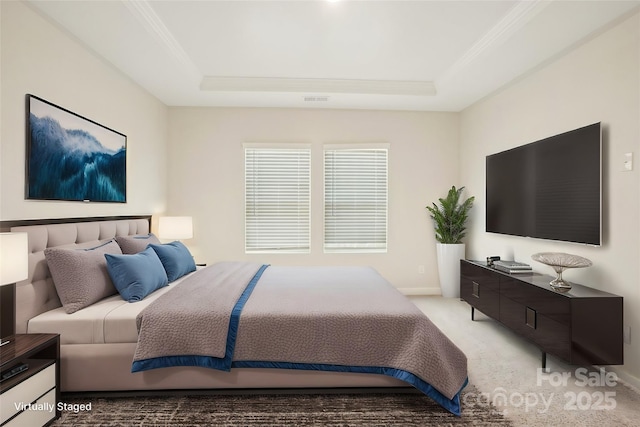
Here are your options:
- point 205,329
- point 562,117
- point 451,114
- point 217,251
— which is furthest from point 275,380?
point 451,114

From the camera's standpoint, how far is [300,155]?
481 cm

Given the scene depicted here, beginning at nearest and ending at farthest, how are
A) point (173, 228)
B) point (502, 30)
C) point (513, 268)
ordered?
point (502, 30)
point (513, 268)
point (173, 228)

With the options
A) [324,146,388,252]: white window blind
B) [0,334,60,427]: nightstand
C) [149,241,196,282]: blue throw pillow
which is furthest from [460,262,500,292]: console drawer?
[0,334,60,427]: nightstand

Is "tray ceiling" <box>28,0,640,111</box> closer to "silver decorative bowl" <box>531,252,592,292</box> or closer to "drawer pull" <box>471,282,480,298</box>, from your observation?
"silver decorative bowl" <box>531,252,592,292</box>

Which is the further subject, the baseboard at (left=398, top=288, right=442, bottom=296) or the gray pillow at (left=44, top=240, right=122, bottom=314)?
the baseboard at (left=398, top=288, right=442, bottom=296)

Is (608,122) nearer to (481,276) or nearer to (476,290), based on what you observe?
(481,276)

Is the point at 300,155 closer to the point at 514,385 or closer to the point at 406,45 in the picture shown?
the point at 406,45

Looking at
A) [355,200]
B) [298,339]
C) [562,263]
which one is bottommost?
[298,339]

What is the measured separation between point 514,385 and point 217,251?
3735 mm

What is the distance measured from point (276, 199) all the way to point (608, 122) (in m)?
3.64

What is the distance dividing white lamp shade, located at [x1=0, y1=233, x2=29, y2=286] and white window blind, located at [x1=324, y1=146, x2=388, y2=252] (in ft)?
11.4

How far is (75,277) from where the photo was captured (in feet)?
7.39

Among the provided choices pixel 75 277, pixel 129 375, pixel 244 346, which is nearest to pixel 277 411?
pixel 244 346

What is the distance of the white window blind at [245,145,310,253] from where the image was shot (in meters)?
4.79
